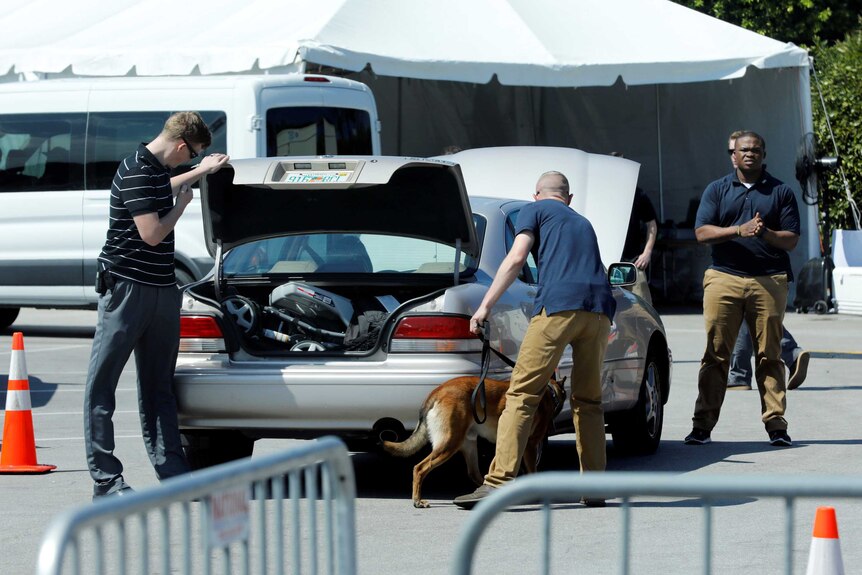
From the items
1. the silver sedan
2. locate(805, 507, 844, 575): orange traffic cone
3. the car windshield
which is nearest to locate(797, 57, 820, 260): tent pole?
the silver sedan

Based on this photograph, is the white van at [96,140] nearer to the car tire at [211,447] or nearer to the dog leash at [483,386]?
the car tire at [211,447]

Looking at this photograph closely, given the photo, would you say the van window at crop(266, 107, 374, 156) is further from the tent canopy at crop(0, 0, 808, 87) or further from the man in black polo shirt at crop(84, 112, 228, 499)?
the man in black polo shirt at crop(84, 112, 228, 499)

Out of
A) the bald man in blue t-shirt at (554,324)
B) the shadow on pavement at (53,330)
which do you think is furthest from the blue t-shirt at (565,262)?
the shadow on pavement at (53,330)

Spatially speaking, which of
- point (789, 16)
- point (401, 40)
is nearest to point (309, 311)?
point (401, 40)

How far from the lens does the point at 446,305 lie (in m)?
7.23

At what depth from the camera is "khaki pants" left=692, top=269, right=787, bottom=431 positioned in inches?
362

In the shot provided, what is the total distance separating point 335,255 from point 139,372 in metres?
1.36

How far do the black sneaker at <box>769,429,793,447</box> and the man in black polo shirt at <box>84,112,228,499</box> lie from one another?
12.6 ft

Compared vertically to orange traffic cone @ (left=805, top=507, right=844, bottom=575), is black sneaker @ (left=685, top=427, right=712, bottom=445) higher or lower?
lower

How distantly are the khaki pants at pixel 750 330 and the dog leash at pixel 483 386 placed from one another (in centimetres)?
206

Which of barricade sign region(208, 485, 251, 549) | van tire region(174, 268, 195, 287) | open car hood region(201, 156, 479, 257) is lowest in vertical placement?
barricade sign region(208, 485, 251, 549)

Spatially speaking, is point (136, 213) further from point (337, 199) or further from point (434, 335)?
point (434, 335)

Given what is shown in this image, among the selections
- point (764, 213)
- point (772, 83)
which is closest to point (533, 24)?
point (772, 83)

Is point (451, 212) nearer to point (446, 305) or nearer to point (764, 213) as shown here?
point (446, 305)
